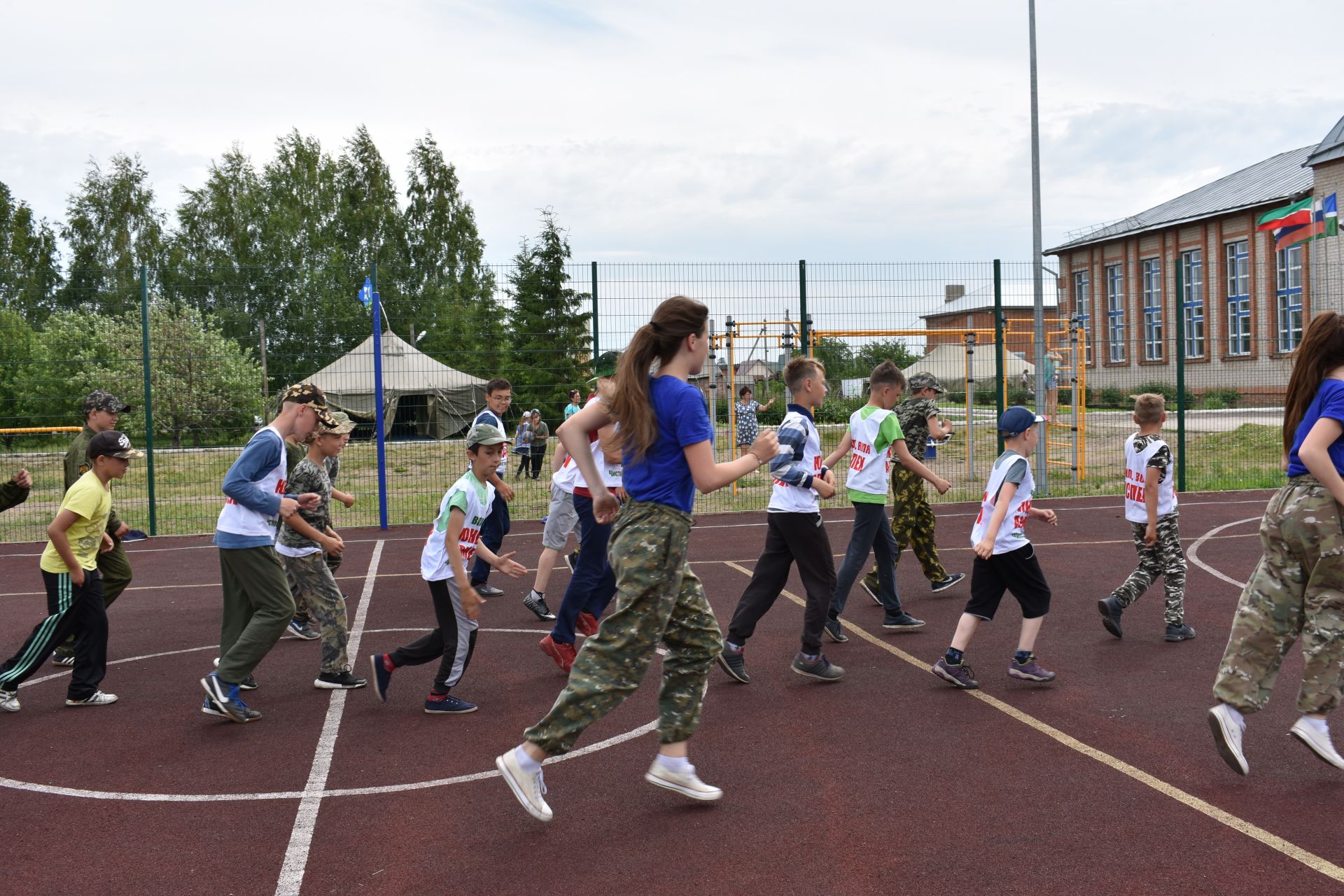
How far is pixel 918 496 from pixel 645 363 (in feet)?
17.0

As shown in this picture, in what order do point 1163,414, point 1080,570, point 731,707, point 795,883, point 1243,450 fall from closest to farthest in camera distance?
point 795,883 → point 731,707 → point 1163,414 → point 1080,570 → point 1243,450

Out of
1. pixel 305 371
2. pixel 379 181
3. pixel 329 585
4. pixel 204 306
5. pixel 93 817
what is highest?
pixel 379 181

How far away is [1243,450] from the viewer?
20.9 metres

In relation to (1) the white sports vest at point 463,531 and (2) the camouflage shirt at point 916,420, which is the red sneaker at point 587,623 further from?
(2) the camouflage shirt at point 916,420

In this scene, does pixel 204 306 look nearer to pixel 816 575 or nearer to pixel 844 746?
pixel 816 575

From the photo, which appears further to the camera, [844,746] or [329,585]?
[329,585]

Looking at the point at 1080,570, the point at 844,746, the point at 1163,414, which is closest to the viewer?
the point at 844,746

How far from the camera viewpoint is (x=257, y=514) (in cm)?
608

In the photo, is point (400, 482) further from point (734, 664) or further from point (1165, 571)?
point (1165, 571)

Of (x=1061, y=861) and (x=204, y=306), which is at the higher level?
(x=204, y=306)

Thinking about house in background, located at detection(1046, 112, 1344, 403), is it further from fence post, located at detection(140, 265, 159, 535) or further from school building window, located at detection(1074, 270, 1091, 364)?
fence post, located at detection(140, 265, 159, 535)

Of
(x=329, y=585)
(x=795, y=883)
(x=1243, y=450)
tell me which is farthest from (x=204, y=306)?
(x=1243, y=450)

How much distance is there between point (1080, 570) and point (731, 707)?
5.28 metres

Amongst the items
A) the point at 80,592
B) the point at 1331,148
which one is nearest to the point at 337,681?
the point at 80,592
